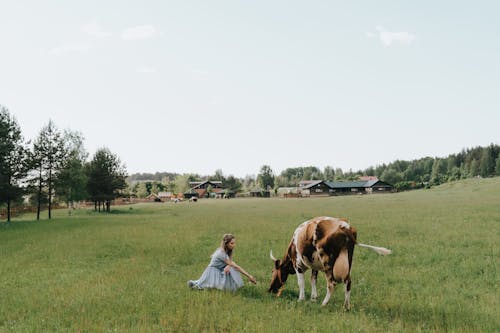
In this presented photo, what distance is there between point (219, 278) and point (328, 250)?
A: 12.4 ft

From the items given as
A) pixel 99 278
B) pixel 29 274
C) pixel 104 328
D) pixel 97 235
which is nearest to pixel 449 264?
pixel 104 328

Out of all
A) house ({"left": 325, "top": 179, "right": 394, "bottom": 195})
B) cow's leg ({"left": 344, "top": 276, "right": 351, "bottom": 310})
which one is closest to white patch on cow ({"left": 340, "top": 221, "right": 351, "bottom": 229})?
cow's leg ({"left": 344, "top": 276, "right": 351, "bottom": 310})

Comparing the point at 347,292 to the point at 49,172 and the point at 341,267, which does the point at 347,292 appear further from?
the point at 49,172

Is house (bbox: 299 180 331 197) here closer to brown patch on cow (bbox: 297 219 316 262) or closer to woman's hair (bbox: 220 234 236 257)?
woman's hair (bbox: 220 234 236 257)

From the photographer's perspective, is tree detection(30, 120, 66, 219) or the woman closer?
the woman

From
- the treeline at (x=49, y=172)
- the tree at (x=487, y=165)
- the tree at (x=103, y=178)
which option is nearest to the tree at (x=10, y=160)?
the treeline at (x=49, y=172)

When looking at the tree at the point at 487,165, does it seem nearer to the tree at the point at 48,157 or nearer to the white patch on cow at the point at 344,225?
the tree at the point at 48,157

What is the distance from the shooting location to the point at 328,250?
8.26 m

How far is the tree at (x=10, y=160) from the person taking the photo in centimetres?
3619

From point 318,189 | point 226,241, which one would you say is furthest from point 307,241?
point 318,189

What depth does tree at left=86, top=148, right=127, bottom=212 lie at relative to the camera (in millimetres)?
56250

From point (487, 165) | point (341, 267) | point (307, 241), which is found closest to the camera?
point (341, 267)

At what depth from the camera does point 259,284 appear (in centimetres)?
1104

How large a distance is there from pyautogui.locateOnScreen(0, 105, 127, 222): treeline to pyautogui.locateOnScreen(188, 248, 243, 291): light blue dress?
113 feet
